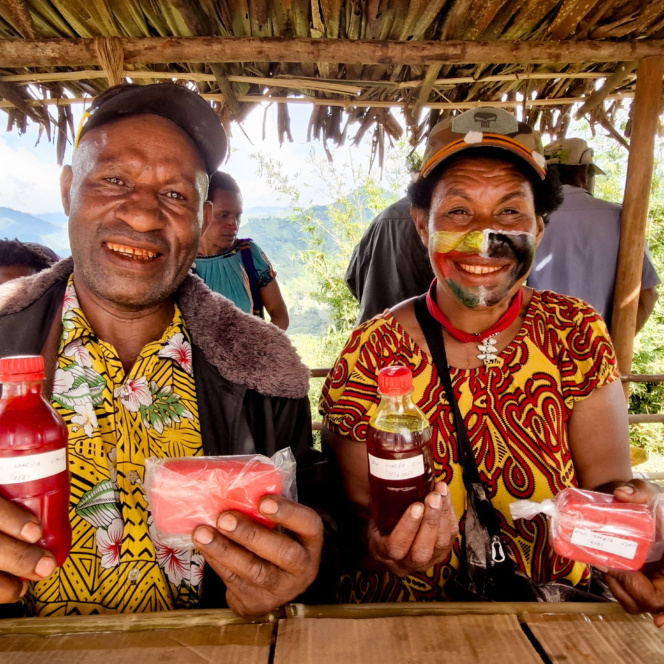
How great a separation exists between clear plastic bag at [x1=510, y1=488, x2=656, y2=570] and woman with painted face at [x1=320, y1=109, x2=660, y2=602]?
39 centimetres

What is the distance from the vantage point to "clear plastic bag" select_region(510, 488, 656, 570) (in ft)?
3.61

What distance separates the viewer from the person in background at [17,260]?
10.1 ft

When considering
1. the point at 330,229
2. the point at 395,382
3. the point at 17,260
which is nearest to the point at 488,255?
the point at 395,382

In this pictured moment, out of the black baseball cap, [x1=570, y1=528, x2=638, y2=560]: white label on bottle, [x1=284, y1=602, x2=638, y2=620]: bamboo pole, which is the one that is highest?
the black baseball cap

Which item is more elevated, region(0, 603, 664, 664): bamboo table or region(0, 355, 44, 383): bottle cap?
region(0, 355, 44, 383): bottle cap

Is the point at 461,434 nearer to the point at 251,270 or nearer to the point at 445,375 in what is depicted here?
the point at 445,375

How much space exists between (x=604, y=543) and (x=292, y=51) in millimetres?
3220

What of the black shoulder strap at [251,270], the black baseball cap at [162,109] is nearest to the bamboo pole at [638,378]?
the black shoulder strap at [251,270]

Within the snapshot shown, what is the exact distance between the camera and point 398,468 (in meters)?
1.14

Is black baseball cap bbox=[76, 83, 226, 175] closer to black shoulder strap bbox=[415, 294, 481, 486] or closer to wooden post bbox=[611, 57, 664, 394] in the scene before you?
black shoulder strap bbox=[415, 294, 481, 486]

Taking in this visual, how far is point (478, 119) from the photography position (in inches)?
76.2

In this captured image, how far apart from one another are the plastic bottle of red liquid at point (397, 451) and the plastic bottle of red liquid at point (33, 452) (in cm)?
70

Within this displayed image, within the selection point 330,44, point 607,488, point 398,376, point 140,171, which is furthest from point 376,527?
point 330,44

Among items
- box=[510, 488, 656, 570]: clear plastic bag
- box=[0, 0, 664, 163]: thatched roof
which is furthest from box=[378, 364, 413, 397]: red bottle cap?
box=[0, 0, 664, 163]: thatched roof
